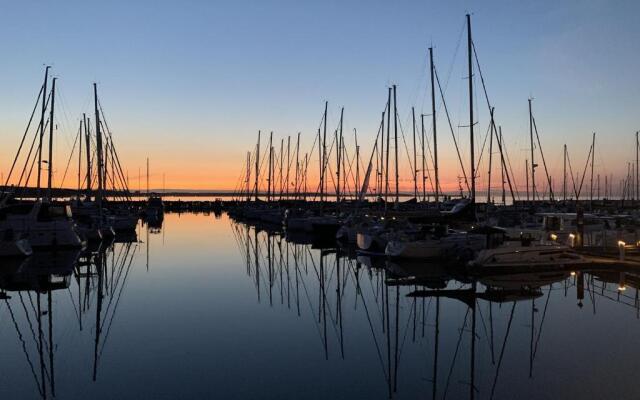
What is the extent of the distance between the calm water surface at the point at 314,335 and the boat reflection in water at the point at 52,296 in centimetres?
7

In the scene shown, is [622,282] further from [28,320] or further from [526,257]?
[28,320]

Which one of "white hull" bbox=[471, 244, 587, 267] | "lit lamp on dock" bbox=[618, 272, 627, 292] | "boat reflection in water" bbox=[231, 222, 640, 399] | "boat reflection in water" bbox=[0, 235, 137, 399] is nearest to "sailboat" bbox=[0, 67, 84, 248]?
"boat reflection in water" bbox=[0, 235, 137, 399]

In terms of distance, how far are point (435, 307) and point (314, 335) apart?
4576mm

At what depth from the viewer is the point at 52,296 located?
18.5m

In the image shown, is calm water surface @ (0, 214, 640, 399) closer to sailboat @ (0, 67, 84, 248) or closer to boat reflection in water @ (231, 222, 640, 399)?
boat reflection in water @ (231, 222, 640, 399)

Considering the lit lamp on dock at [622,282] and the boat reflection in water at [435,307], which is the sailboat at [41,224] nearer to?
the boat reflection in water at [435,307]

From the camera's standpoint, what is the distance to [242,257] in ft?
105

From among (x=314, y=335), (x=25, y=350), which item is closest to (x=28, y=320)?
(x=25, y=350)

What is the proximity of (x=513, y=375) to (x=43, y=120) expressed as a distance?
36780 mm

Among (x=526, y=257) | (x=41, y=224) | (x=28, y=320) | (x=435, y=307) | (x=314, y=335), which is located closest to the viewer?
(x=314, y=335)

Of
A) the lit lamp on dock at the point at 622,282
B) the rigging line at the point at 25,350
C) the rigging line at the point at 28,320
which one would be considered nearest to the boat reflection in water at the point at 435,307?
the lit lamp on dock at the point at 622,282

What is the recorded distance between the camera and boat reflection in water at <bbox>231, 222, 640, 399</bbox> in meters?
11.1

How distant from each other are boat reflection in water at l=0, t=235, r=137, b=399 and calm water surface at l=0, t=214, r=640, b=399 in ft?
0.22

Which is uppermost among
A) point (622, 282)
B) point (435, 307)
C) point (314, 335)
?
point (622, 282)
